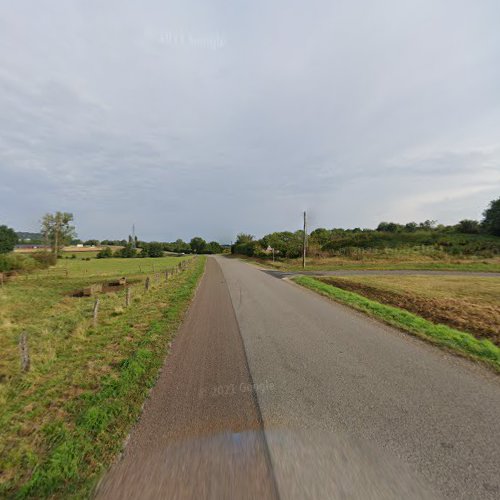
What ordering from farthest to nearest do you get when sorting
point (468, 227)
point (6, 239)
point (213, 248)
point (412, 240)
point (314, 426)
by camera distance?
point (213, 248), point (6, 239), point (468, 227), point (412, 240), point (314, 426)

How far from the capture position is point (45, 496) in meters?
2.13

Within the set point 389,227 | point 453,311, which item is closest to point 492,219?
point 389,227

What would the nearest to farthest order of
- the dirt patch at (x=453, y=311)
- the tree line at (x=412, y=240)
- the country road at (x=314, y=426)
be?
the country road at (x=314, y=426), the dirt patch at (x=453, y=311), the tree line at (x=412, y=240)

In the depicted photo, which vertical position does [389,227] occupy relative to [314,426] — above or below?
above

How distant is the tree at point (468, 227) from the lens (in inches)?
1917

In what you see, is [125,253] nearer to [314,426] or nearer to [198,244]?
[198,244]

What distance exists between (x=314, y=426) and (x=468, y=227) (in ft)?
210

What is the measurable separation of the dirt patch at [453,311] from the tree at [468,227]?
170 feet

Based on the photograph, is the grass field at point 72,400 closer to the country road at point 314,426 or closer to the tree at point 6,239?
the country road at point 314,426

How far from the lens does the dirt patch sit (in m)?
6.90

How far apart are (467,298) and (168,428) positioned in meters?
12.9

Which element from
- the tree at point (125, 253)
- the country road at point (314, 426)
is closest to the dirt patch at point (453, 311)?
the country road at point (314, 426)

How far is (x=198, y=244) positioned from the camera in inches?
5074

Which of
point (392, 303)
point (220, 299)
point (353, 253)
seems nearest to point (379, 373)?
point (392, 303)
